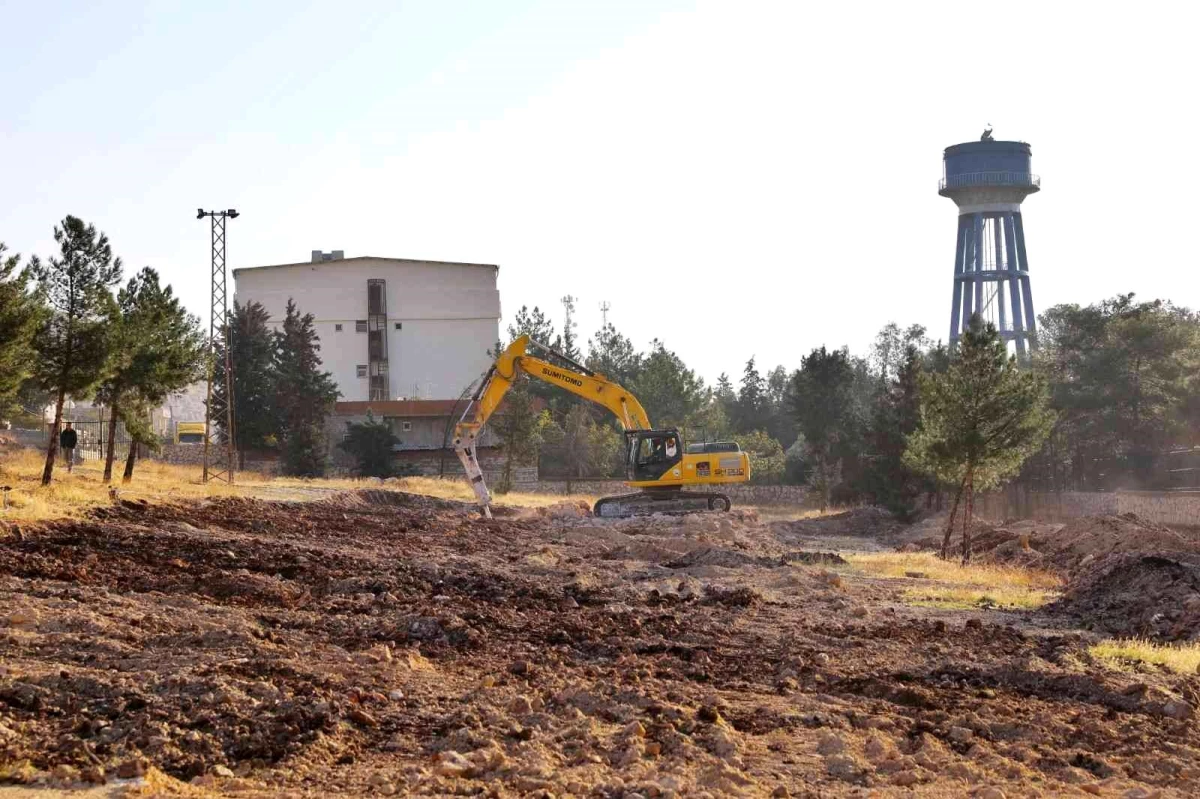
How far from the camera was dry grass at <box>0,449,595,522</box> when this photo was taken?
24.8 m

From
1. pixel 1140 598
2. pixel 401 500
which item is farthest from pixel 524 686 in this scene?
pixel 401 500

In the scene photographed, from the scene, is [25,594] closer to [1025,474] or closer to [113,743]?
[113,743]

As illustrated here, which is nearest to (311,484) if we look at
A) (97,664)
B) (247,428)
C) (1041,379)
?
(247,428)

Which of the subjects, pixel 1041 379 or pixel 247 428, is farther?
pixel 247 428

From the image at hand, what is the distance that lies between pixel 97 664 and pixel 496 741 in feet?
12.7

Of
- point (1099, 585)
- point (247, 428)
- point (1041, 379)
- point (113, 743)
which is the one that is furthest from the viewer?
point (247, 428)

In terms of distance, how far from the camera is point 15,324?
91.5 feet

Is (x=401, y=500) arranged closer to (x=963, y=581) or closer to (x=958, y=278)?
(x=963, y=581)

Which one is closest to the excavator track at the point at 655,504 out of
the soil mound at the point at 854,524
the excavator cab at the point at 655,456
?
the excavator cab at the point at 655,456

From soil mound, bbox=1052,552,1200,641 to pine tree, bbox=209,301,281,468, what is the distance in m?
50.7

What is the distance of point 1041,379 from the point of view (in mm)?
36438

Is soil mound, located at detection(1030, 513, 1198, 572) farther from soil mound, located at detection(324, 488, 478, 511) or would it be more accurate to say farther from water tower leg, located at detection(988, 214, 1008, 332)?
water tower leg, located at detection(988, 214, 1008, 332)

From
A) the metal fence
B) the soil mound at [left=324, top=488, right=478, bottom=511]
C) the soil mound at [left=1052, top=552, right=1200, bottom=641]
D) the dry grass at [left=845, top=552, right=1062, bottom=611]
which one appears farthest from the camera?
the metal fence

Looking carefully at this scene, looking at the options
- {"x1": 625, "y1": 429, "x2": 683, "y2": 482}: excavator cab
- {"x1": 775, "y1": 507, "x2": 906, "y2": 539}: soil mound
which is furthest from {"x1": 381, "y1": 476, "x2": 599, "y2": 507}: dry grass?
{"x1": 625, "y1": 429, "x2": 683, "y2": 482}: excavator cab
